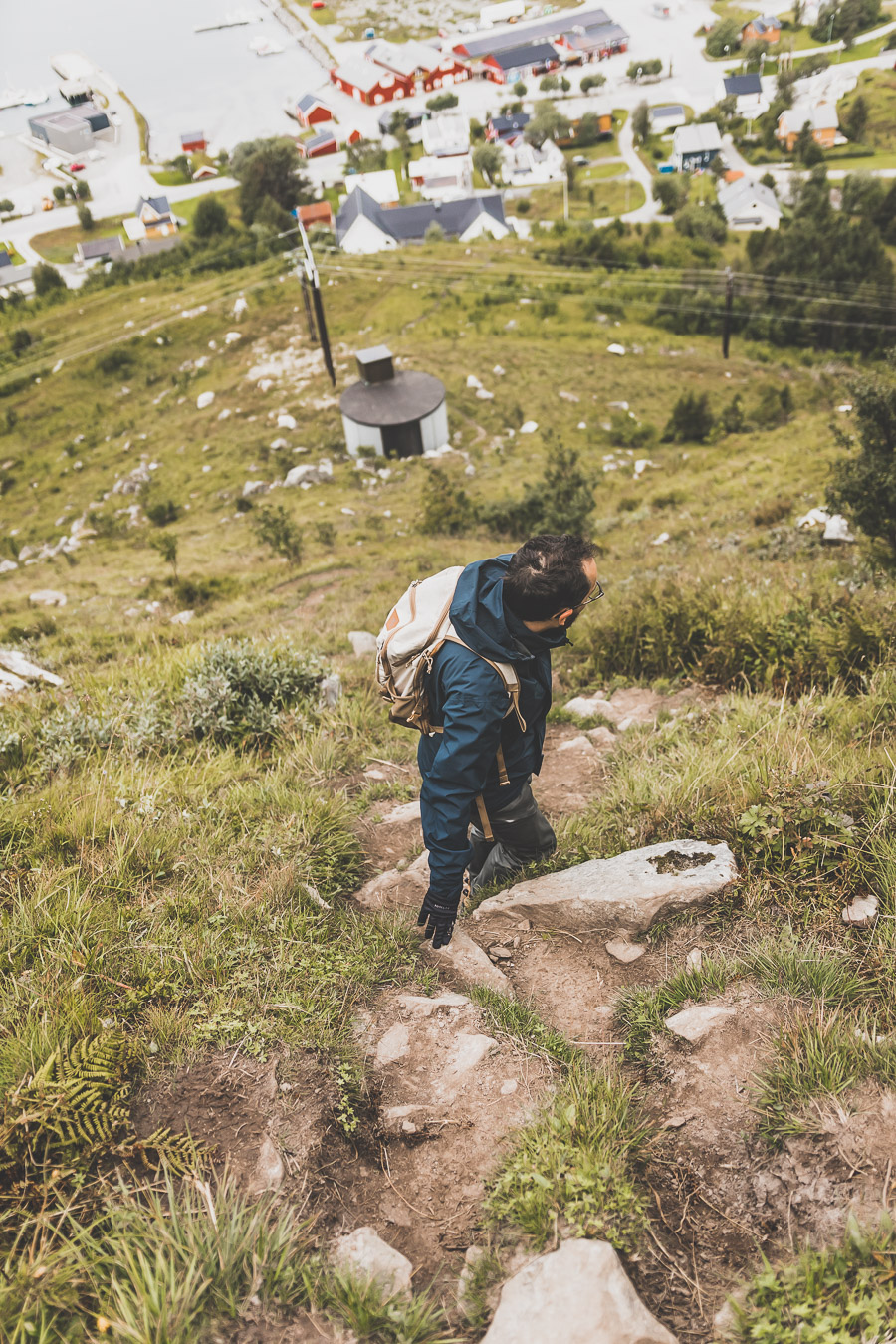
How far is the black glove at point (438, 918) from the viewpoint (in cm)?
315

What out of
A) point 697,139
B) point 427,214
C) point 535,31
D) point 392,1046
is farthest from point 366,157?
point 392,1046

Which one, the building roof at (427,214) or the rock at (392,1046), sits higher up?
the building roof at (427,214)

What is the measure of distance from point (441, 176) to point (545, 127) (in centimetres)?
1564

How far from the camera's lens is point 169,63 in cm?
11844

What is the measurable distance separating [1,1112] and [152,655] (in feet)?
17.8

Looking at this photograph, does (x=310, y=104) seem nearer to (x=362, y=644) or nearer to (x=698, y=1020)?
(x=362, y=644)

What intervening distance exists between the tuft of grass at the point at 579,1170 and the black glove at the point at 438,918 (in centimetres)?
78

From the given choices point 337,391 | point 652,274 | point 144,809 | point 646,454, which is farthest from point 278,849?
point 652,274

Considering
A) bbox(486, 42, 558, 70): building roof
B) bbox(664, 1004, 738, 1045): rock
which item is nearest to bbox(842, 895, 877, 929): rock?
bbox(664, 1004, 738, 1045): rock

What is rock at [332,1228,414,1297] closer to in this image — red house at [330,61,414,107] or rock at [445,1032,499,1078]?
rock at [445,1032,499,1078]

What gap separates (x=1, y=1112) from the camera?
2.41 m

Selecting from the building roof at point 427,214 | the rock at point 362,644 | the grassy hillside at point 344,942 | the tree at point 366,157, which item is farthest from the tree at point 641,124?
the rock at point 362,644

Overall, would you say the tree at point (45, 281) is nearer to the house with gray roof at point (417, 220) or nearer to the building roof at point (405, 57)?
the house with gray roof at point (417, 220)

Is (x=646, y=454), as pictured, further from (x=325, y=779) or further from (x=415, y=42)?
(x=415, y=42)
